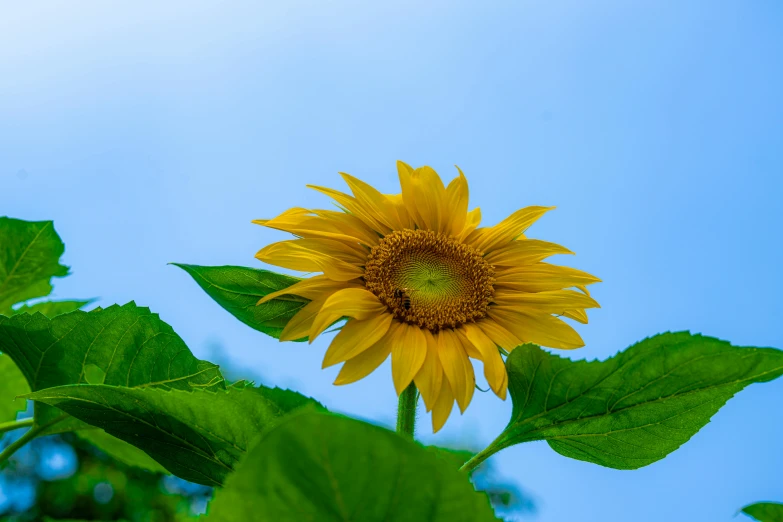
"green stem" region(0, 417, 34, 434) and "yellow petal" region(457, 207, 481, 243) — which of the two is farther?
"yellow petal" region(457, 207, 481, 243)

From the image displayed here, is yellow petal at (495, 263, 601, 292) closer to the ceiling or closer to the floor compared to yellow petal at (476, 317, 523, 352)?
closer to the ceiling

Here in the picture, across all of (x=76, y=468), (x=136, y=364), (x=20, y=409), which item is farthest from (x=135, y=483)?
(x=136, y=364)

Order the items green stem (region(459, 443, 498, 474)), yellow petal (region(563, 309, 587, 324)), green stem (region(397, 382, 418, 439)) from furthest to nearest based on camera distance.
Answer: yellow petal (region(563, 309, 587, 324)) < green stem (region(397, 382, 418, 439)) < green stem (region(459, 443, 498, 474))

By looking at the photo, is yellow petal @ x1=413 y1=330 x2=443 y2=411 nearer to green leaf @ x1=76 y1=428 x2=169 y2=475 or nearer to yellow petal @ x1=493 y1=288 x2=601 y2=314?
yellow petal @ x1=493 y1=288 x2=601 y2=314

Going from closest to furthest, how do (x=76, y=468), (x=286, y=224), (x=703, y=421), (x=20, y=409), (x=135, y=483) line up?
(x=703, y=421) → (x=286, y=224) → (x=20, y=409) → (x=135, y=483) → (x=76, y=468)

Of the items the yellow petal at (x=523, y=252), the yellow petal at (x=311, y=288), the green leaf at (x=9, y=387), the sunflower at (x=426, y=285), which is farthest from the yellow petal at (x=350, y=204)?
the green leaf at (x=9, y=387)

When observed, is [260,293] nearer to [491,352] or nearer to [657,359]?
[491,352]

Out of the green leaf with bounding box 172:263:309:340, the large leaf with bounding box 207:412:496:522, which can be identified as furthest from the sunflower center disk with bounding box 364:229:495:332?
the large leaf with bounding box 207:412:496:522
